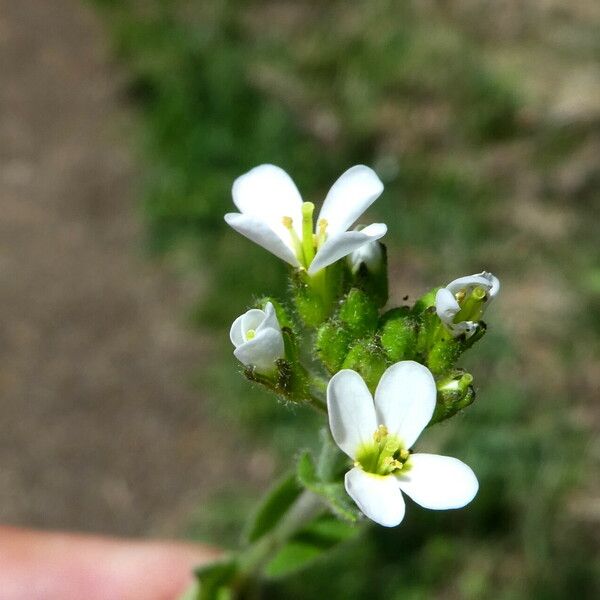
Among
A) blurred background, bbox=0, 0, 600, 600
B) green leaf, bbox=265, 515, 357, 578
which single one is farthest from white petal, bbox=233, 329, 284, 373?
blurred background, bbox=0, 0, 600, 600

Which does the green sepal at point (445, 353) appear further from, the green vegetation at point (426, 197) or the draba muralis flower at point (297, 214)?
the green vegetation at point (426, 197)

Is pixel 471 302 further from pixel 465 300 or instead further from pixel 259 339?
pixel 259 339

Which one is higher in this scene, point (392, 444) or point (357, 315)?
point (357, 315)

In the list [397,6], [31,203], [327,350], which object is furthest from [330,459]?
[397,6]

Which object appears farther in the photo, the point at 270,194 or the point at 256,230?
the point at 270,194

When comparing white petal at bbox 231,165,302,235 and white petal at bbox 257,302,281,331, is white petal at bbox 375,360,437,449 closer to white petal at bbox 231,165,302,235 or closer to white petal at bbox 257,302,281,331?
white petal at bbox 257,302,281,331

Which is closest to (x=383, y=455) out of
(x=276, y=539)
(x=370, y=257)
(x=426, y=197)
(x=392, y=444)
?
(x=392, y=444)
